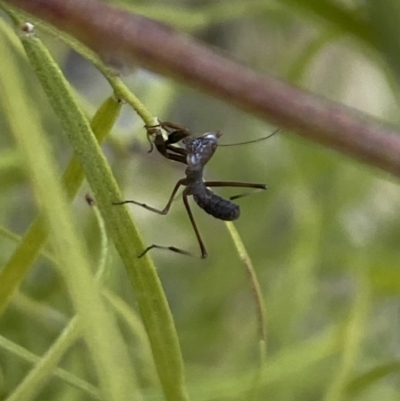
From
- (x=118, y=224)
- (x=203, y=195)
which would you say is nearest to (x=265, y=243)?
(x=203, y=195)

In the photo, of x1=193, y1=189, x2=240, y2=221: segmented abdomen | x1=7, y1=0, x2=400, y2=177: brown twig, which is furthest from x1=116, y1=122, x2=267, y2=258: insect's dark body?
x1=7, y1=0, x2=400, y2=177: brown twig

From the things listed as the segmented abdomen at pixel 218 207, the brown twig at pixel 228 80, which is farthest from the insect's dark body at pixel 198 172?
the brown twig at pixel 228 80

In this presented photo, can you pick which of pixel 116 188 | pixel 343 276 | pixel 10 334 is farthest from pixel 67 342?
pixel 343 276

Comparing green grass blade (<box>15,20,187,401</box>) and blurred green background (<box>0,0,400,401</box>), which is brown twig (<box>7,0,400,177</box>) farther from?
blurred green background (<box>0,0,400,401</box>)

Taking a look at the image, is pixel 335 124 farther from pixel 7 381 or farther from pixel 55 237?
pixel 7 381

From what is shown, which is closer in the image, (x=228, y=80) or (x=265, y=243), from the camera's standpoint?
(x=228, y=80)

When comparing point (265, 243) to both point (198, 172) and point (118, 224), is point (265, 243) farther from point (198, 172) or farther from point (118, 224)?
point (118, 224)
